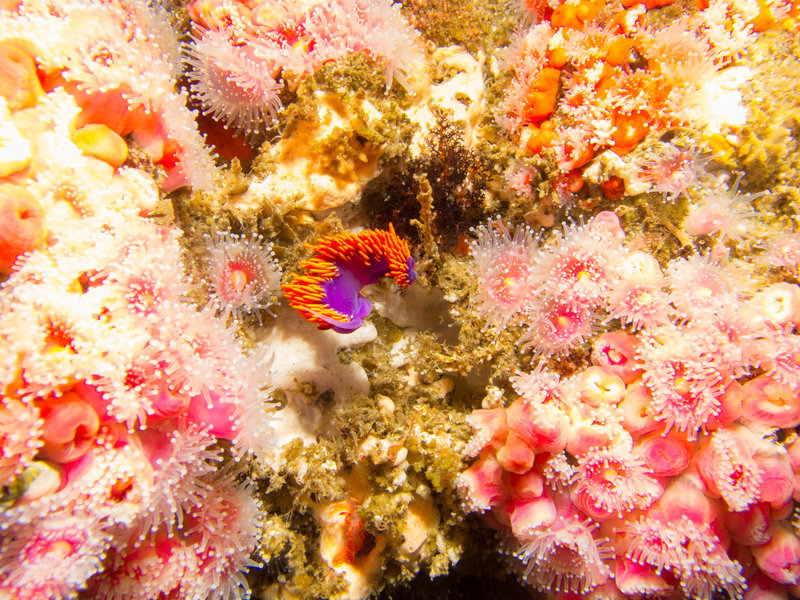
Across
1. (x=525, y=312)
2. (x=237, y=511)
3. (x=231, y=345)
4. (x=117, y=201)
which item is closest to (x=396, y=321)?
(x=525, y=312)

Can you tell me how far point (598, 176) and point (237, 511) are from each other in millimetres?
3474

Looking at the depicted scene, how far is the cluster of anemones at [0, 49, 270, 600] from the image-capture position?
211 cm

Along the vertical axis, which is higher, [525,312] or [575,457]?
[525,312]

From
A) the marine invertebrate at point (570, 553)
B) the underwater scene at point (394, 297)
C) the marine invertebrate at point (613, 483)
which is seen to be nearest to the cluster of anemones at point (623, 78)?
the underwater scene at point (394, 297)

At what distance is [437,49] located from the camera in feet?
12.2

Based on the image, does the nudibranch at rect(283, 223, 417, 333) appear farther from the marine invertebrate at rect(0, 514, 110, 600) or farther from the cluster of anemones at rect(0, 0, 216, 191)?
the marine invertebrate at rect(0, 514, 110, 600)

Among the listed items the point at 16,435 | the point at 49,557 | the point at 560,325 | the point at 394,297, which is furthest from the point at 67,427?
the point at 560,325

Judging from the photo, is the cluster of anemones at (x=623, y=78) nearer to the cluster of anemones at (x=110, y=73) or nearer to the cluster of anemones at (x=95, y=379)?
the cluster of anemones at (x=110, y=73)

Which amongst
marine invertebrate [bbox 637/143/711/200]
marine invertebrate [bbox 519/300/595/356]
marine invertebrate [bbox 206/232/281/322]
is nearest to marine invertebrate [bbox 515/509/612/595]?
marine invertebrate [bbox 519/300/595/356]

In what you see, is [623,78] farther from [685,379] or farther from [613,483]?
[613,483]

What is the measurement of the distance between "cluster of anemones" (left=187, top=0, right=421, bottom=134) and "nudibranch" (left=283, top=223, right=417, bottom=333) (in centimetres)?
122

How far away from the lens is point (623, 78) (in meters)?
3.04

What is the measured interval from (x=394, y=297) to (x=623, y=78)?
2.35m

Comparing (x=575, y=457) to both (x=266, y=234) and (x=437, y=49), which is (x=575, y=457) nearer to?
(x=266, y=234)
